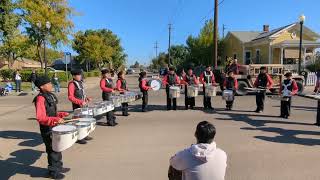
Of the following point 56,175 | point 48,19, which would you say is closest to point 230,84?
point 56,175

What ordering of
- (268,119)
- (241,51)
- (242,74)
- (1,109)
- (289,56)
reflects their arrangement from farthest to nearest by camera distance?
(241,51), (289,56), (242,74), (1,109), (268,119)

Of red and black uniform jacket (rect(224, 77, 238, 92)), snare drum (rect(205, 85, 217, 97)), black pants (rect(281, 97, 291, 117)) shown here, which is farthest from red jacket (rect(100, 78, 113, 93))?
black pants (rect(281, 97, 291, 117))

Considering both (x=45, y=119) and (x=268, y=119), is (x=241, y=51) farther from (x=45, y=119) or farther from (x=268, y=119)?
(x=45, y=119)

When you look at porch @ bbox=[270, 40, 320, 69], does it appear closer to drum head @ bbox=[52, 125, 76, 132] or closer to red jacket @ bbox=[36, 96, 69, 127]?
drum head @ bbox=[52, 125, 76, 132]

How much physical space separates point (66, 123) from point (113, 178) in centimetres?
128

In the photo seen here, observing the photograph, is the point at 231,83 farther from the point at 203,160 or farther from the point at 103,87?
the point at 203,160

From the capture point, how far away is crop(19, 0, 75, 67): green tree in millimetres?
39109

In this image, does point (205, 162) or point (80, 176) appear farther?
point (80, 176)

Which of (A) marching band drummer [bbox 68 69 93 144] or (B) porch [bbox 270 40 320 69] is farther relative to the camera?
(B) porch [bbox 270 40 320 69]

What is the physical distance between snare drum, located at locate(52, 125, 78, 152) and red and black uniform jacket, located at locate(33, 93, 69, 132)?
19 centimetres

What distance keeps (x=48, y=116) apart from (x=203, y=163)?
3915 millimetres

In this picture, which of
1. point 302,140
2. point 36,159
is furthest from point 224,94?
point 36,159

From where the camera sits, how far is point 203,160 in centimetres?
374

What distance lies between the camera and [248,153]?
891 cm
